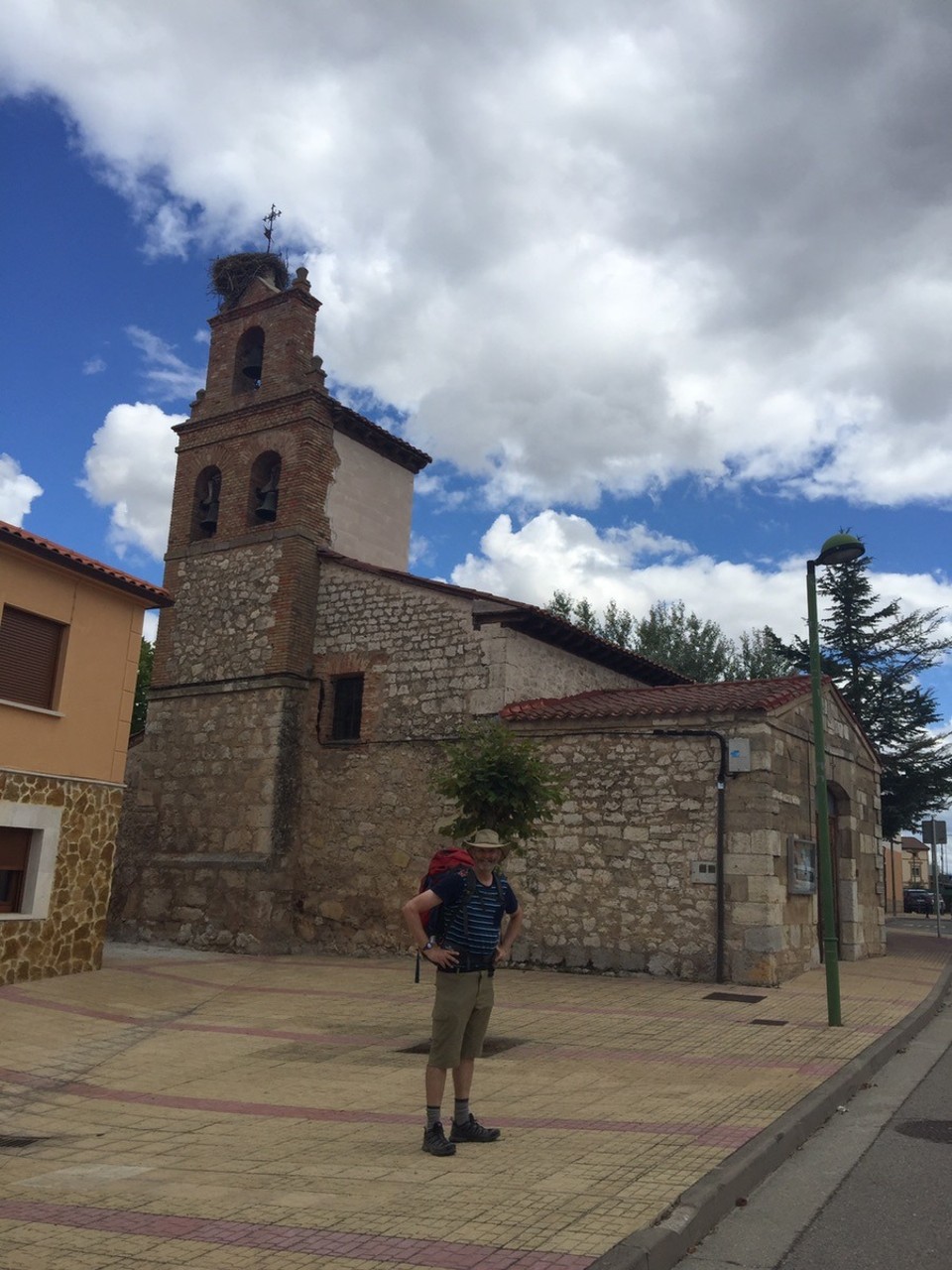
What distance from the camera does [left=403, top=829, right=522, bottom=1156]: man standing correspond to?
18.5 feet

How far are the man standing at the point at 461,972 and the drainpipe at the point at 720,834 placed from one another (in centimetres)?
764

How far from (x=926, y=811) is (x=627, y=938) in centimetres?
1349

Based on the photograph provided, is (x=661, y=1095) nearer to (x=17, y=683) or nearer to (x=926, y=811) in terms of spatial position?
(x=17, y=683)

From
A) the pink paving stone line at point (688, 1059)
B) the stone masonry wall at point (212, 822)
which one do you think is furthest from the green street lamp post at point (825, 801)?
the stone masonry wall at point (212, 822)

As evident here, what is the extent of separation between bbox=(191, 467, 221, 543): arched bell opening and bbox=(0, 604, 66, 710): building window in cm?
686

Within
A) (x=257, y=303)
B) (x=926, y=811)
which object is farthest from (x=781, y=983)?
(x=257, y=303)

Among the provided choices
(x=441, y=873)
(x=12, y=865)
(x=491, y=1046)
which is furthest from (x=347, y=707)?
(x=441, y=873)

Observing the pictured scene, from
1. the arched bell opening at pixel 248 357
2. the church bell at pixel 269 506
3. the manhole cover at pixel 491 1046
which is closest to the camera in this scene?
the manhole cover at pixel 491 1046

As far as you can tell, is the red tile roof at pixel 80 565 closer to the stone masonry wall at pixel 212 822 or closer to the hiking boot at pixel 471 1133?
the stone masonry wall at pixel 212 822

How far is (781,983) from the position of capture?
1287 cm

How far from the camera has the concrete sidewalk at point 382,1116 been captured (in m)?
4.21

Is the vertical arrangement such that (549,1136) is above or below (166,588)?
below

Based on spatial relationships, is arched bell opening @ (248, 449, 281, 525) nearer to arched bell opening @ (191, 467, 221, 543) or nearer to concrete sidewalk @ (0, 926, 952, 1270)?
arched bell opening @ (191, 467, 221, 543)

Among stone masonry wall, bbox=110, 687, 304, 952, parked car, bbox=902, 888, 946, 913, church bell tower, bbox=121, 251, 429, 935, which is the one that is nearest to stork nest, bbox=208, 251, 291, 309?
church bell tower, bbox=121, 251, 429, 935
